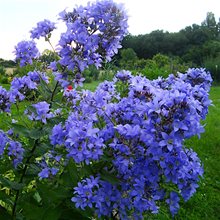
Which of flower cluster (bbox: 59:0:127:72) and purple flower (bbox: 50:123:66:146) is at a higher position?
flower cluster (bbox: 59:0:127:72)

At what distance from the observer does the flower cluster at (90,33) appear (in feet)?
7.17

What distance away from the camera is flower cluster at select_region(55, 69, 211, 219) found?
1676 mm

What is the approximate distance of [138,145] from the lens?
1.79m

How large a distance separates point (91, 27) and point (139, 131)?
78 centimetres

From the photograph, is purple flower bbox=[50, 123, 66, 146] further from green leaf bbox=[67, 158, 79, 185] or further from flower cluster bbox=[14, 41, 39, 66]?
flower cluster bbox=[14, 41, 39, 66]

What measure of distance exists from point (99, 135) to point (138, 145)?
0.64ft

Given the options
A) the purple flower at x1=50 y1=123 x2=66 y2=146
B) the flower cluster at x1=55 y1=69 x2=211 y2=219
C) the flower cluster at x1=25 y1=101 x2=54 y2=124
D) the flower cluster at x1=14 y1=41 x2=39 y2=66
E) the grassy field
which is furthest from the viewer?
the grassy field

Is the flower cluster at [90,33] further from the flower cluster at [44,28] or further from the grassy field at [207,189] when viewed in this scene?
the grassy field at [207,189]

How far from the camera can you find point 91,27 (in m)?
2.28

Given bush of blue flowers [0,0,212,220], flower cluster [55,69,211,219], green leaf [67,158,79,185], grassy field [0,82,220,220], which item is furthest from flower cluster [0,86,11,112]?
grassy field [0,82,220,220]

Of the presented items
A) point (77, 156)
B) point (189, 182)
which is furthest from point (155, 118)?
point (189, 182)

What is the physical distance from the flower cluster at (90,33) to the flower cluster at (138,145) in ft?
0.95

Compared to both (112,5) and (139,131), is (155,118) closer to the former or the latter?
(139,131)

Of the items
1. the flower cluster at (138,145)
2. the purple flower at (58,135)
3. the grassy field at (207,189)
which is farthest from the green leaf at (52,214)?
the grassy field at (207,189)
